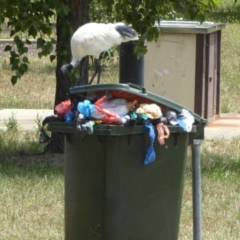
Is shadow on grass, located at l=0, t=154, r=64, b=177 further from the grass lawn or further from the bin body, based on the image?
the bin body

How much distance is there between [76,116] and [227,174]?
138 inches

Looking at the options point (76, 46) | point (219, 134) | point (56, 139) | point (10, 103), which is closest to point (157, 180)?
point (76, 46)

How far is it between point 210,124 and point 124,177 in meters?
6.30

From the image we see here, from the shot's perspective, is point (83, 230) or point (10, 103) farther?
point (10, 103)

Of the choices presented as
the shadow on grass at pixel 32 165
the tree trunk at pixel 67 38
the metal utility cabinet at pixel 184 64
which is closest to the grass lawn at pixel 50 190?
the shadow on grass at pixel 32 165

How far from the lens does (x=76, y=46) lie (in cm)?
414

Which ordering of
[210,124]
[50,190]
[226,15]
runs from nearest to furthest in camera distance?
[50,190]
[210,124]
[226,15]

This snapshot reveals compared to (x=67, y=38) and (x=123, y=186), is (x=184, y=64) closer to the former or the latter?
(x=67, y=38)

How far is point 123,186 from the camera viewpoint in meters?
4.14

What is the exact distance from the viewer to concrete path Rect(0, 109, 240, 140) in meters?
9.69

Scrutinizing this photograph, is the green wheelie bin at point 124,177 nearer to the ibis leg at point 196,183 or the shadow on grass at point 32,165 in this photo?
the ibis leg at point 196,183

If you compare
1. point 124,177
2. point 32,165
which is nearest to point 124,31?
point 124,177

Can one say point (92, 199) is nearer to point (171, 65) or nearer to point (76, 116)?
point (76, 116)

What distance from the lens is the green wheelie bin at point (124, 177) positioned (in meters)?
4.11
